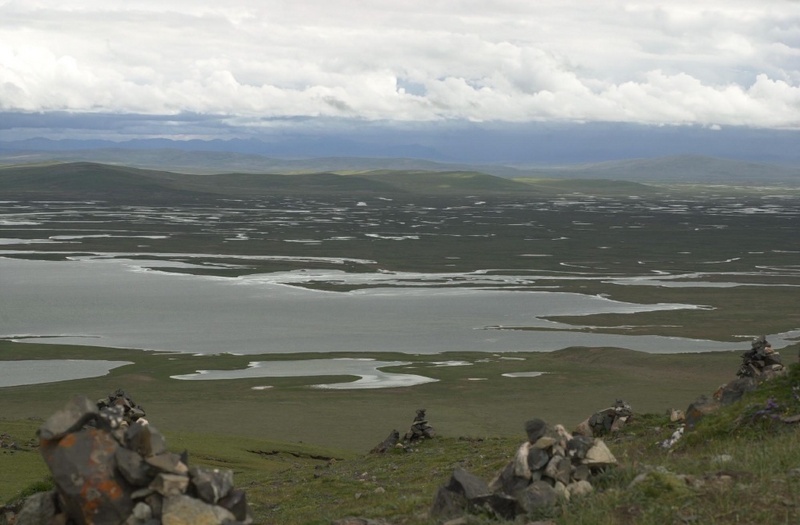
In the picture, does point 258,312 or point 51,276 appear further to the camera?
point 51,276

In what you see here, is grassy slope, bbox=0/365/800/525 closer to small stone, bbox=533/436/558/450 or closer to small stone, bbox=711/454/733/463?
small stone, bbox=711/454/733/463

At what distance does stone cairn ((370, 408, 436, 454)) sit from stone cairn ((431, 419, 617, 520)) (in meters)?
20.6

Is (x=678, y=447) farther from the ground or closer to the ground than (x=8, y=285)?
farther from the ground

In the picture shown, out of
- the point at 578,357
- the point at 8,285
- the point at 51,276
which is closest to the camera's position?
the point at 578,357

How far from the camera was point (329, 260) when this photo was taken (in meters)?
126

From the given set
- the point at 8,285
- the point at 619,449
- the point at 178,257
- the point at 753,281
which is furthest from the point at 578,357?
the point at 178,257

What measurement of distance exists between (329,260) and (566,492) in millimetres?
112216

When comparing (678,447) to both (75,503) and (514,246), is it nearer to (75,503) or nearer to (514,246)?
(75,503)

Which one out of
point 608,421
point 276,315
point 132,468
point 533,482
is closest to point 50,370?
point 276,315

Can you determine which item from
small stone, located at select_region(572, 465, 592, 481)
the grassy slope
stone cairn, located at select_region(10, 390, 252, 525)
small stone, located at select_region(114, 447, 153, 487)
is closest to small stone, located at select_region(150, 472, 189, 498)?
stone cairn, located at select_region(10, 390, 252, 525)

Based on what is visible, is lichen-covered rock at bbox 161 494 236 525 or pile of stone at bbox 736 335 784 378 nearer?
lichen-covered rock at bbox 161 494 236 525

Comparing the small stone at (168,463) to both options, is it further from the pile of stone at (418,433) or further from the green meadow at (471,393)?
the pile of stone at (418,433)

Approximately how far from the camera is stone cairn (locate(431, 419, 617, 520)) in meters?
14.2

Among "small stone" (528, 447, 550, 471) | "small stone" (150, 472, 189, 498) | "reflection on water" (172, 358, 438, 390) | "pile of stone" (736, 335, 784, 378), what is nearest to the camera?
"small stone" (150, 472, 189, 498)
